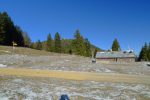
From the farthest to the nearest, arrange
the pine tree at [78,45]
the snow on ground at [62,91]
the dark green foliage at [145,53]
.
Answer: the dark green foliage at [145,53] < the pine tree at [78,45] < the snow on ground at [62,91]

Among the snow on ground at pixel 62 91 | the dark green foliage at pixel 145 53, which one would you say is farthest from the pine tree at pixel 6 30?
the snow on ground at pixel 62 91

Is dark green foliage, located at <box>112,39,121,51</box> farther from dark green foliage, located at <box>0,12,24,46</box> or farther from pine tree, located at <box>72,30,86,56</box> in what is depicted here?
dark green foliage, located at <box>0,12,24,46</box>

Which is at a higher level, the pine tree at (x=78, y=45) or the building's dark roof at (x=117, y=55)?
the pine tree at (x=78, y=45)

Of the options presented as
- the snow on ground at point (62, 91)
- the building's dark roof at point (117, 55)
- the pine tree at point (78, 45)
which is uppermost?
the pine tree at point (78, 45)

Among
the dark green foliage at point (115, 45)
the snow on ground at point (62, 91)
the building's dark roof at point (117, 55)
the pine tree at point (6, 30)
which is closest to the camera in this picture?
the snow on ground at point (62, 91)

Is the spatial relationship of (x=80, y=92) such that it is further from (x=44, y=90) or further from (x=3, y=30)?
(x=3, y=30)

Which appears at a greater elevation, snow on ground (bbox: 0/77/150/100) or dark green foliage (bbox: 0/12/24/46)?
dark green foliage (bbox: 0/12/24/46)

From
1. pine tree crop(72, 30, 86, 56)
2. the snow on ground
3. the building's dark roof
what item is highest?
pine tree crop(72, 30, 86, 56)

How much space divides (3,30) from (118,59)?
4616 centimetres

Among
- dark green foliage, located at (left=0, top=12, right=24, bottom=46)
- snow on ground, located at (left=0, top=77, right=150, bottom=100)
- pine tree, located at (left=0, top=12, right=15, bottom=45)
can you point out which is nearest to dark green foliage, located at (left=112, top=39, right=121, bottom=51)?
dark green foliage, located at (left=0, top=12, right=24, bottom=46)

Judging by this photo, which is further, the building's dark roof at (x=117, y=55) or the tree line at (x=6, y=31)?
the building's dark roof at (x=117, y=55)

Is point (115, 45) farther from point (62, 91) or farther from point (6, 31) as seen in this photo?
point (62, 91)

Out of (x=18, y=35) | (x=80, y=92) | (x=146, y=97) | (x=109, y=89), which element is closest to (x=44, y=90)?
(x=80, y=92)

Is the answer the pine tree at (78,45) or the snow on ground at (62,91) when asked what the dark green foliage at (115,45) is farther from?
the snow on ground at (62,91)
